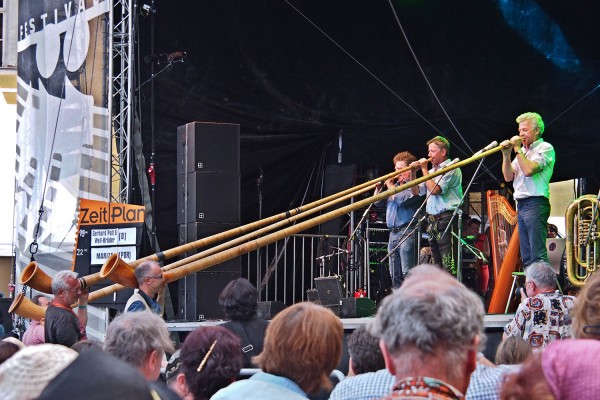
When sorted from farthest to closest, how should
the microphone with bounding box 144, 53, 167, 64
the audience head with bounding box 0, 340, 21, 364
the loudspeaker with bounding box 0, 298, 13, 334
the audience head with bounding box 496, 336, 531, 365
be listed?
the loudspeaker with bounding box 0, 298, 13, 334, the microphone with bounding box 144, 53, 167, 64, the audience head with bounding box 496, 336, 531, 365, the audience head with bounding box 0, 340, 21, 364

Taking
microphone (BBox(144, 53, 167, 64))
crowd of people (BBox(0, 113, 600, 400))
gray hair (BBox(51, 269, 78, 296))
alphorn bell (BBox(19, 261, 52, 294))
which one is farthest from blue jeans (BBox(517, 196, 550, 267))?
microphone (BBox(144, 53, 167, 64))

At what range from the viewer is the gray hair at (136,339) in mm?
3707

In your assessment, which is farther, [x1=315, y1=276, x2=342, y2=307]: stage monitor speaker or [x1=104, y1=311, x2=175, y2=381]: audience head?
[x1=315, y1=276, x2=342, y2=307]: stage monitor speaker

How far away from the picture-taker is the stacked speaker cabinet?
383 inches

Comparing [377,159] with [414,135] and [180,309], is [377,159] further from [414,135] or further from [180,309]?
[180,309]

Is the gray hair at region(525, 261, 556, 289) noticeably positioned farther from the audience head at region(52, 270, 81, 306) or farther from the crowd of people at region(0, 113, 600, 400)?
the audience head at region(52, 270, 81, 306)

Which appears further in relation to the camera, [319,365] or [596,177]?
[596,177]

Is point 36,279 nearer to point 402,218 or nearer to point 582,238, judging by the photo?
point 402,218

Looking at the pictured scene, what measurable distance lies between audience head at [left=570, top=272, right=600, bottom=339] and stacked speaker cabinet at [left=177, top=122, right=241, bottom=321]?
24.3 feet

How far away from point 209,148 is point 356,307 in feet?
7.16

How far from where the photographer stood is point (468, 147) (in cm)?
1187

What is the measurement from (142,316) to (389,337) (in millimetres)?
1902

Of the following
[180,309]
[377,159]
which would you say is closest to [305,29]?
[377,159]

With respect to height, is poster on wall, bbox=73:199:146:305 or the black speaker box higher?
the black speaker box
